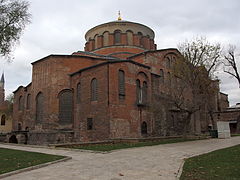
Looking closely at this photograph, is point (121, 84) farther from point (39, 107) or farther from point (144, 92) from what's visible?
point (39, 107)

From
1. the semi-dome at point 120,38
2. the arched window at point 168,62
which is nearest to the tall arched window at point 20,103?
the semi-dome at point 120,38

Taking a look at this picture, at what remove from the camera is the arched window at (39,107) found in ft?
83.2

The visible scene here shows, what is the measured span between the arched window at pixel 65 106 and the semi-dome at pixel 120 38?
10755 mm

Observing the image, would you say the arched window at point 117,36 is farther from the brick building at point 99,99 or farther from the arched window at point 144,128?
the arched window at point 144,128

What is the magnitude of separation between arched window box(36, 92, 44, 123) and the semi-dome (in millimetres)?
11651

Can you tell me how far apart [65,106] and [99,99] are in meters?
5.62

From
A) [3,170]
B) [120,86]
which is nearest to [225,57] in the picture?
[120,86]

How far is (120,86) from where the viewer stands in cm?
2134

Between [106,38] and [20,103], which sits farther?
[106,38]

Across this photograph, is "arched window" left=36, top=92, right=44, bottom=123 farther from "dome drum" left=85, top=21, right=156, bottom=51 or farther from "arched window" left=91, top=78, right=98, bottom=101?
"dome drum" left=85, top=21, right=156, bottom=51

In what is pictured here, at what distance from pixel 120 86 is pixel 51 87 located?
26.4 feet

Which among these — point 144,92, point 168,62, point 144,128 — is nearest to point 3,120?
point 144,92

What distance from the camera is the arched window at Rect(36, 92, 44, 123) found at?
25359 millimetres

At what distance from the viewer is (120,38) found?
109ft
